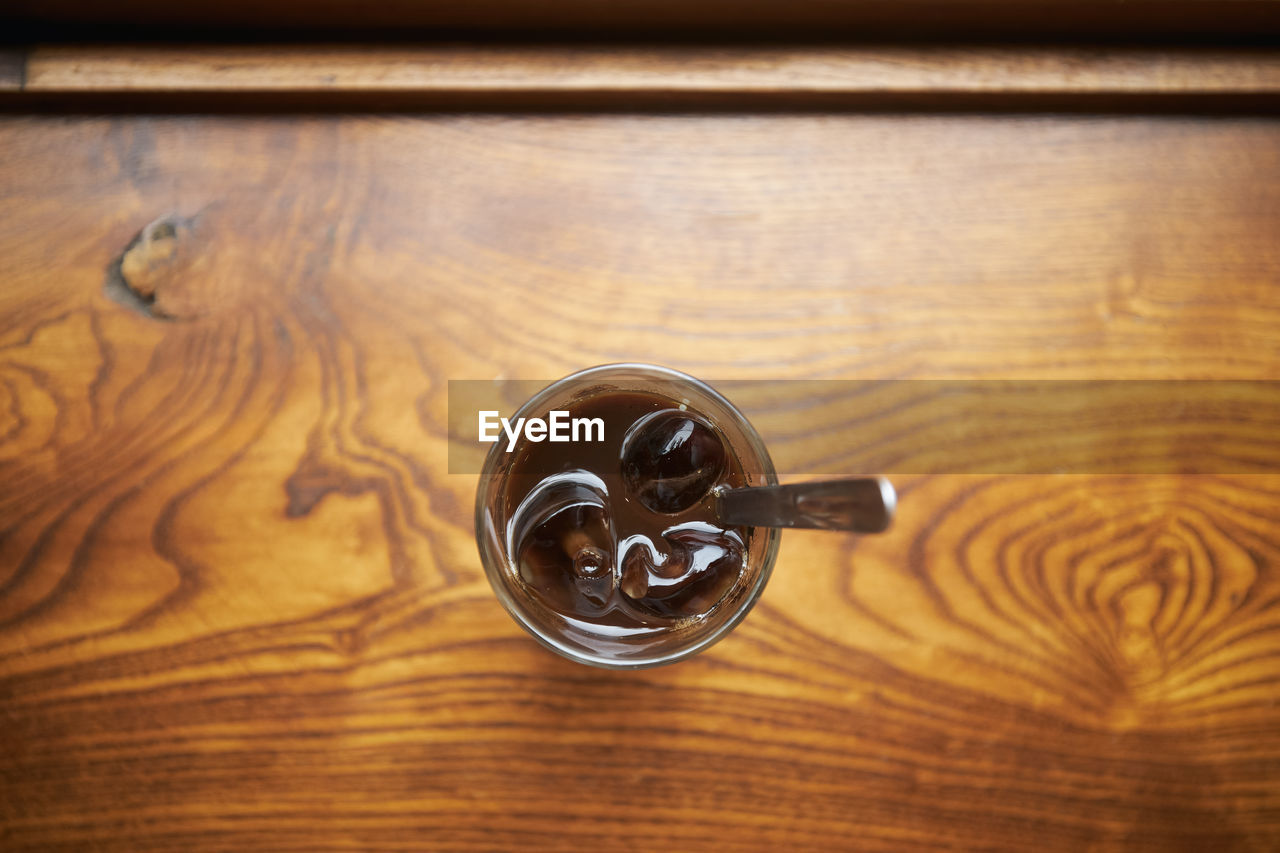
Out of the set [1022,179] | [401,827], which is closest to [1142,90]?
[1022,179]

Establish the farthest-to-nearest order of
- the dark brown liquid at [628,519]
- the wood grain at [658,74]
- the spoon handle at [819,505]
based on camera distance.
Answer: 1. the wood grain at [658,74]
2. the dark brown liquid at [628,519]
3. the spoon handle at [819,505]

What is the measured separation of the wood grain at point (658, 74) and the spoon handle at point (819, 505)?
1.27 feet

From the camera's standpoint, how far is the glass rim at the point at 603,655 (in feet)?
2.02

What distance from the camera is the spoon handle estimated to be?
41cm

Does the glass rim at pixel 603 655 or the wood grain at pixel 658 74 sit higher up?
the wood grain at pixel 658 74

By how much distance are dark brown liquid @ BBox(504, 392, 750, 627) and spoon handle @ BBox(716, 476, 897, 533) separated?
4 centimetres

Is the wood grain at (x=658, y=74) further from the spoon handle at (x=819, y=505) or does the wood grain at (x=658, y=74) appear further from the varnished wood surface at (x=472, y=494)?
the spoon handle at (x=819, y=505)

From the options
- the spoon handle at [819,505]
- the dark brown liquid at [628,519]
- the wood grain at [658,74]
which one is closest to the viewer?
the spoon handle at [819,505]

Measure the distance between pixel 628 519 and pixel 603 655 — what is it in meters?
0.10

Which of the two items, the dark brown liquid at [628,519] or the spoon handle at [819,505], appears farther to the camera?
the dark brown liquid at [628,519]

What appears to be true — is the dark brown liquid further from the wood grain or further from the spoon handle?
the wood grain

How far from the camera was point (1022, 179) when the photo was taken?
0.76 m
